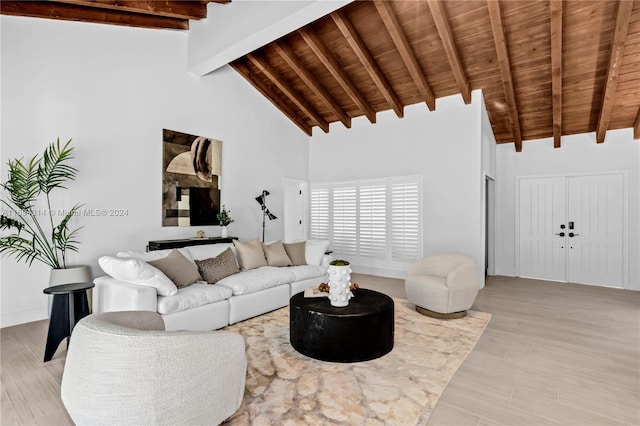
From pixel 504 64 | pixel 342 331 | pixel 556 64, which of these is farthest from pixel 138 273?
pixel 556 64

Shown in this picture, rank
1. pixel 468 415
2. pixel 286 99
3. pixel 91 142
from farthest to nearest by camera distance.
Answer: pixel 286 99 → pixel 91 142 → pixel 468 415

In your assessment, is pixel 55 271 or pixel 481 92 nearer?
pixel 55 271

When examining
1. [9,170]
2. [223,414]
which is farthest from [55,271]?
[223,414]

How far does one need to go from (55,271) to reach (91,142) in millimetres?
1670

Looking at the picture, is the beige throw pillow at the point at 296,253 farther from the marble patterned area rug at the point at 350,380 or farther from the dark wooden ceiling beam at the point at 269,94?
the dark wooden ceiling beam at the point at 269,94

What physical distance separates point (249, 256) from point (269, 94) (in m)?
3.68

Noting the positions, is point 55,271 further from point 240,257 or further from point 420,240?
point 420,240

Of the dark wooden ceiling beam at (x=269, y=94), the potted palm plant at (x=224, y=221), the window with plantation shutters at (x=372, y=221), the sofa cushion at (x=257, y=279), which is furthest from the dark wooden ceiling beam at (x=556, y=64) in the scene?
the potted palm plant at (x=224, y=221)

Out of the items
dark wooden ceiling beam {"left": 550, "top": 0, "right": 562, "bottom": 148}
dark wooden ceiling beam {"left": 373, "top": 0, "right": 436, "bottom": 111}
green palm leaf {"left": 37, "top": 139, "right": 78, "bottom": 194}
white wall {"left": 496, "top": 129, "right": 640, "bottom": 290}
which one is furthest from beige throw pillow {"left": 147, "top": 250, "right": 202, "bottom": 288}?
white wall {"left": 496, "top": 129, "right": 640, "bottom": 290}

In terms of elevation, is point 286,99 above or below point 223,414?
above

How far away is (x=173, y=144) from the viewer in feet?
16.4

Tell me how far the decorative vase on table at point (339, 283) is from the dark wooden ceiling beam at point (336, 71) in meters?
3.47

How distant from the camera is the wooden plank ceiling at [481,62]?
3.90m

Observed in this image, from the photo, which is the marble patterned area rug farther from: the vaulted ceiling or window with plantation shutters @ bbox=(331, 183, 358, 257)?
the vaulted ceiling
